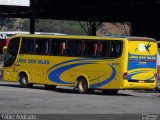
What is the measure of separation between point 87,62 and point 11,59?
5623 millimetres

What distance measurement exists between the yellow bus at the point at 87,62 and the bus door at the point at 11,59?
10cm

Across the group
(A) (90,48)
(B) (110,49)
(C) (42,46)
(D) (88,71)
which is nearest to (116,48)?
(B) (110,49)

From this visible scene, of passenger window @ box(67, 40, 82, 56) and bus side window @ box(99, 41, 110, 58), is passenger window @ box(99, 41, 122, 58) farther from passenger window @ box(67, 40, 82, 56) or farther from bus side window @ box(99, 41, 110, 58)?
passenger window @ box(67, 40, 82, 56)

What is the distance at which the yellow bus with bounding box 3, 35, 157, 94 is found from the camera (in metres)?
29.0

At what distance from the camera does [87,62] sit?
30.2m

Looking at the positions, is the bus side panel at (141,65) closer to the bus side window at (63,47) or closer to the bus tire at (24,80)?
the bus side window at (63,47)

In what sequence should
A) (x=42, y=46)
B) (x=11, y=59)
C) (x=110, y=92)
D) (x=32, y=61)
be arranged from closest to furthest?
(x=110, y=92) → (x=42, y=46) → (x=32, y=61) → (x=11, y=59)

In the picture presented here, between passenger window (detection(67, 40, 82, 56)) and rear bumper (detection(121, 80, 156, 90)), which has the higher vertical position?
passenger window (detection(67, 40, 82, 56))

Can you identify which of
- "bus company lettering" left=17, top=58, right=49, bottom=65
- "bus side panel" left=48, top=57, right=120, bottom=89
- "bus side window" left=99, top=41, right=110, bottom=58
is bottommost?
"bus side panel" left=48, top=57, right=120, bottom=89

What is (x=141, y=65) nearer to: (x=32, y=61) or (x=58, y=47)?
(x=58, y=47)

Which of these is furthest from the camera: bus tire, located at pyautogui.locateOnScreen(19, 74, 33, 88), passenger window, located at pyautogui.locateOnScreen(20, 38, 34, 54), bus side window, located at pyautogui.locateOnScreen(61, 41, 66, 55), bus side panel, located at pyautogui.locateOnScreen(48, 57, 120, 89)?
bus tire, located at pyautogui.locateOnScreen(19, 74, 33, 88)

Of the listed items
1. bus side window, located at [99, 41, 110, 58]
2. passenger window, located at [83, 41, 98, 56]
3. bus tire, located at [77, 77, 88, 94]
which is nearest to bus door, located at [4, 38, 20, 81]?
bus tire, located at [77, 77, 88, 94]

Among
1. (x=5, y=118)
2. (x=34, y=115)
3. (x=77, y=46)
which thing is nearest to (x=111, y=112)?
(x=34, y=115)

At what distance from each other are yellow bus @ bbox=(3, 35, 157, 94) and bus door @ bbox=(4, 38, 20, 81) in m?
0.10
